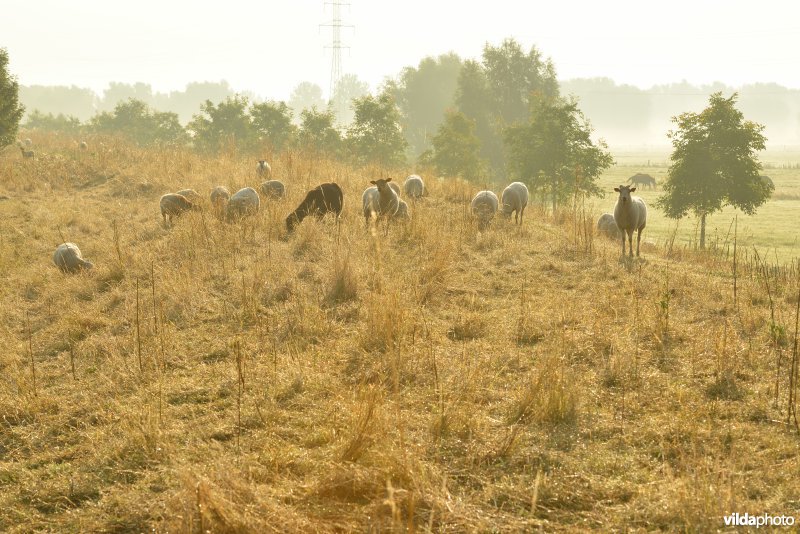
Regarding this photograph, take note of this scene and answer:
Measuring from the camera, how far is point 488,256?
12242mm

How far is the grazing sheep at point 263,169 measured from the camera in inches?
764

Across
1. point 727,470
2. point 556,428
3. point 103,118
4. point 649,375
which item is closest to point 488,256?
point 649,375

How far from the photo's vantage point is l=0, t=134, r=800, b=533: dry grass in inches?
162

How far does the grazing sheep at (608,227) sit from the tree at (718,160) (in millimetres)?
11631

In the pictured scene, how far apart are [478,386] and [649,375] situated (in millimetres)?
1855

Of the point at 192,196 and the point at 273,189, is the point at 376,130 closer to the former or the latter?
the point at 273,189

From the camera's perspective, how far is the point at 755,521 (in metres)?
3.73

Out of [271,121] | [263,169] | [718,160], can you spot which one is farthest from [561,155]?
[271,121]

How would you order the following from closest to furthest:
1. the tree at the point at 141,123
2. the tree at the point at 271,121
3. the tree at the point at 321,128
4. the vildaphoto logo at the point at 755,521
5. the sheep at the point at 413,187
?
1. the vildaphoto logo at the point at 755,521
2. the sheep at the point at 413,187
3. the tree at the point at 321,128
4. the tree at the point at 271,121
5. the tree at the point at 141,123

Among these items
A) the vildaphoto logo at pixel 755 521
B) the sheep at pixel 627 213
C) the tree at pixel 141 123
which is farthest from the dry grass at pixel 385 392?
the tree at pixel 141 123

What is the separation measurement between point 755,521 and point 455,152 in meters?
41.9

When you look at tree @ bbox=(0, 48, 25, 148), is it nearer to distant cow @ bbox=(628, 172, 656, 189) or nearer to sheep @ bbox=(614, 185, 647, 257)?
sheep @ bbox=(614, 185, 647, 257)

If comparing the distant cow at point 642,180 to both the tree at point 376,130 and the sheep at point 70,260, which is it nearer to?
the tree at point 376,130

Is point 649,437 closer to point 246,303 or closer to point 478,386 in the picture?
point 478,386
